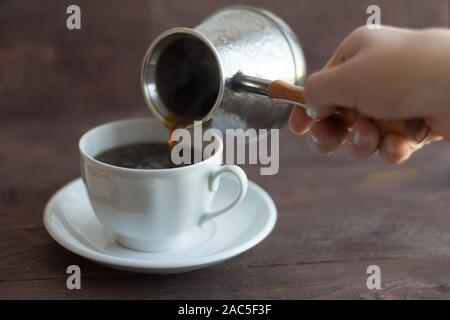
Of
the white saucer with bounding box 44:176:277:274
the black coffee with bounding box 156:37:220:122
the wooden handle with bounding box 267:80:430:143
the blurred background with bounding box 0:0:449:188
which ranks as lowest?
the white saucer with bounding box 44:176:277:274

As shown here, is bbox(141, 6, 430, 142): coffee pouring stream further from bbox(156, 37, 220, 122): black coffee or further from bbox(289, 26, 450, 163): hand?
bbox(289, 26, 450, 163): hand

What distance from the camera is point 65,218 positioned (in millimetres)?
814

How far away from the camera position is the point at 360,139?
66 centimetres

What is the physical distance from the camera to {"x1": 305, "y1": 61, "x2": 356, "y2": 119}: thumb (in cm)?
61

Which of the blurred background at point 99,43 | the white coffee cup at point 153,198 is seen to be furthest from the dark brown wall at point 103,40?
the white coffee cup at point 153,198

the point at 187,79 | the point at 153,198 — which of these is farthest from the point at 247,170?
the point at 153,198

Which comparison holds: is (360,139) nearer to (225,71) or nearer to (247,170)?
(225,71)

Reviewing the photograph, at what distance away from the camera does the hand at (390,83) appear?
1.92 ft

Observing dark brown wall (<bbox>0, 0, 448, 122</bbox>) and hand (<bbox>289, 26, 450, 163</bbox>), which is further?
dark brown wall (<bbox>0, 0, 448, 122</bbox>)

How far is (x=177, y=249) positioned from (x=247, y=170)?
27cm

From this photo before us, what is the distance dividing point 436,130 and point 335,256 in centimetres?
21

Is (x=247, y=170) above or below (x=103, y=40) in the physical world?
below

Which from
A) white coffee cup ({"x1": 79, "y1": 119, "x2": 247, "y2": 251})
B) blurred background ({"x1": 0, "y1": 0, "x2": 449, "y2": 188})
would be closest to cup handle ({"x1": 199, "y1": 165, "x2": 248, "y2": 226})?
white coffee cup ({"x1": 79, "y1": 119, "x2": 247, "y2": 251})

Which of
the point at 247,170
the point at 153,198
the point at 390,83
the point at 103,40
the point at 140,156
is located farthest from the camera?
the point at 103,40
